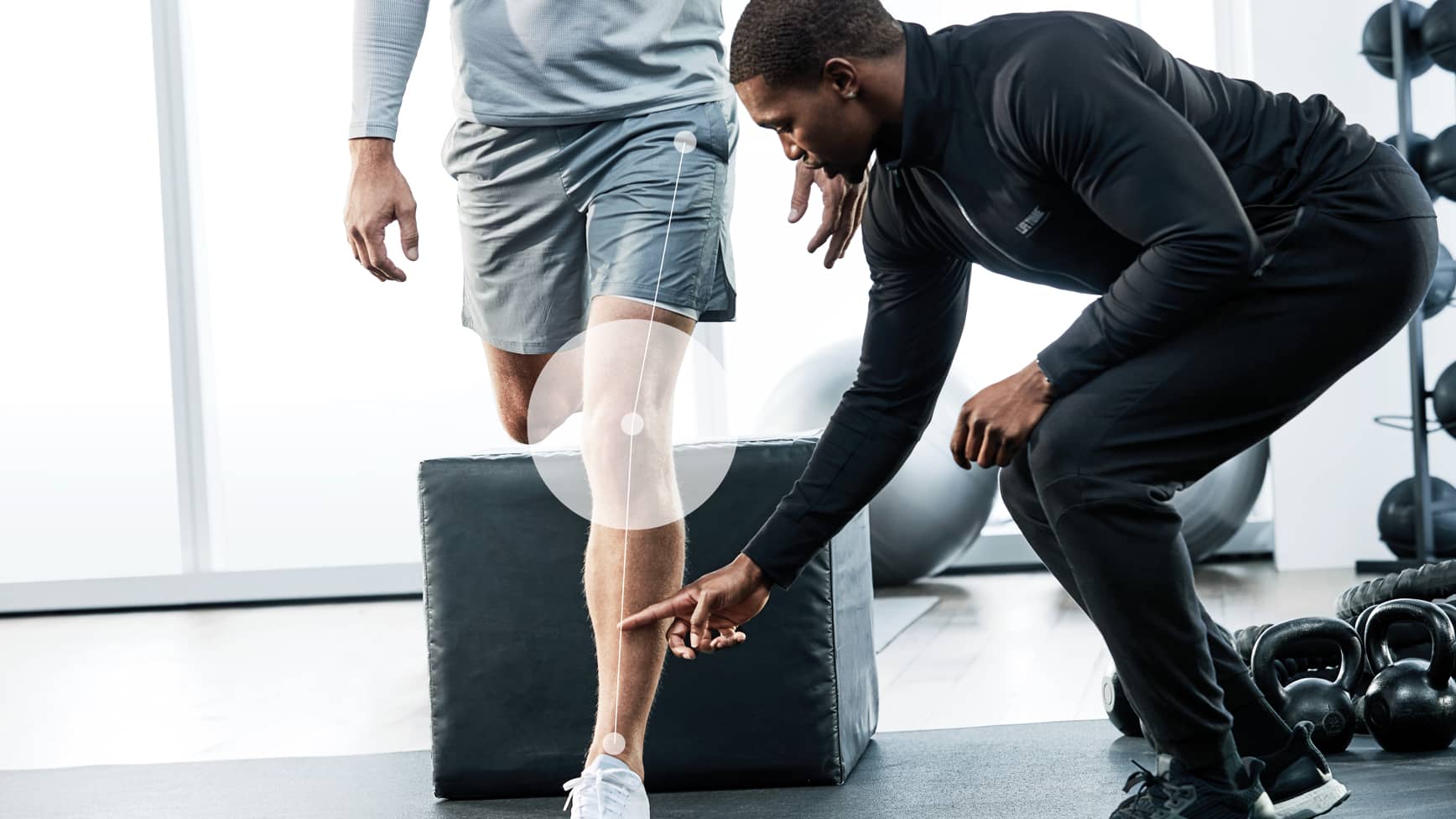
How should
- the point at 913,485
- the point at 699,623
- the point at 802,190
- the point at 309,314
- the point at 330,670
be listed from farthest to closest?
the point at 309,314
the point at 913,485
the point at 330,670
the point at 802,190
the point at 699,623

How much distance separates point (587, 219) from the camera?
75.8 inches

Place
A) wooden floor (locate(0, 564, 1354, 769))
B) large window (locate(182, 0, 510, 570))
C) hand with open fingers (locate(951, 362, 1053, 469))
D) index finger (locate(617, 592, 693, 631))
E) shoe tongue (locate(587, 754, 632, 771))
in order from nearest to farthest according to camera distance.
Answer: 1. hand with open fingers (locate(951, 362, 1053, 469))
2. index finger (locate(617, 592, 693, 631))
3. shoe tongue (locate(587, 754, 632, 771))
4. wooden floor (locate(0, 564, 1354, 769))
5. large window (locate(182, 0, 510, 570))

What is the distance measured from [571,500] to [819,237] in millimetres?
508

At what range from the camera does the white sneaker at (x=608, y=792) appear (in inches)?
65.4

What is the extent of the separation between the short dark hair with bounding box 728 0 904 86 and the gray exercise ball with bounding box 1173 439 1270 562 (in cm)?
273

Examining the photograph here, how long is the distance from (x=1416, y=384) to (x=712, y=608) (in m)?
3.02

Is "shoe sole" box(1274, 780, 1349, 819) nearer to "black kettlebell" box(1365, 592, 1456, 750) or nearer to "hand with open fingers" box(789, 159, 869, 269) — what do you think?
"black kettlebell" box(1365, 592, 1456, 750)

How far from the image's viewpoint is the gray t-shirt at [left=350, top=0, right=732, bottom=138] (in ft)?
6.16

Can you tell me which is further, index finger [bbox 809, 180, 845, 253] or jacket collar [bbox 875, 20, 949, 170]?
index finger [bbox 809, 180, 845, 253]

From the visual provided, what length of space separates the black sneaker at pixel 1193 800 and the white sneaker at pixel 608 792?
0.55 m

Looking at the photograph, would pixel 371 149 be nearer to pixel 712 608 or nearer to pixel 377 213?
pixel 377 213

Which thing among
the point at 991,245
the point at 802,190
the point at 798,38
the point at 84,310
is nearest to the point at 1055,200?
the point at 991,245

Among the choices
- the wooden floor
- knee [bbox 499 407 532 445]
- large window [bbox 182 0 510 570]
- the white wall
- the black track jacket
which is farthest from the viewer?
large window [bbox 182 0 510 570]

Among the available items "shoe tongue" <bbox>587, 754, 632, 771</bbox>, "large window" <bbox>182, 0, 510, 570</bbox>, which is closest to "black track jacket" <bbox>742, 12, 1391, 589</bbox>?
"shoe tongue" <bbox>587, 754, 632, 771</bbox>
